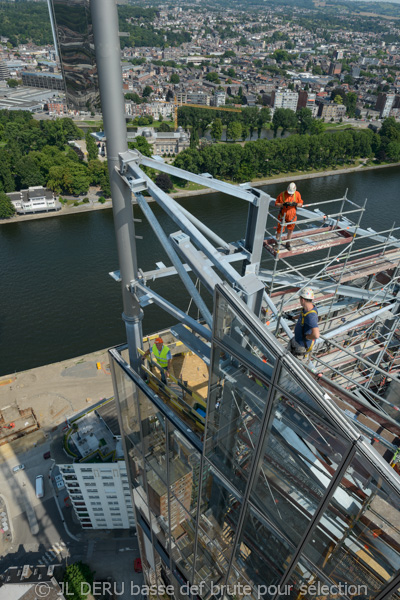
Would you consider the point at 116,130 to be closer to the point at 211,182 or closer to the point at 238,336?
the point at 211,182

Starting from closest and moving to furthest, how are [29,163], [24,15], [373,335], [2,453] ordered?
[373,335], [2,453], [29,163], [24,15]

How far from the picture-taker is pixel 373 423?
7.02 metres

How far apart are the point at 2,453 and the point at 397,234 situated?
42.4 metres

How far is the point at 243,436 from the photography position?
5.37 metres

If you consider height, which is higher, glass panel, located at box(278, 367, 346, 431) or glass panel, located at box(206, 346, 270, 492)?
glass panel, located at box(278, 367, 346, 431)

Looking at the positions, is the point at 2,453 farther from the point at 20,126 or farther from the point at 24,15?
the point at 24,15

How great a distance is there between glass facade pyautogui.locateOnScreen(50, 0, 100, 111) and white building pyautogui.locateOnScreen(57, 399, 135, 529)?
1439 centimetres

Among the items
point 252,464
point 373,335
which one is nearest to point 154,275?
point 252,464

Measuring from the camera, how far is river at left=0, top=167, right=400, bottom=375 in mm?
29469

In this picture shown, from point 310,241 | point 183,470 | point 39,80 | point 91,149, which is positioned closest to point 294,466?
point 183,470

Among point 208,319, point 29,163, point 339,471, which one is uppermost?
point 339,471

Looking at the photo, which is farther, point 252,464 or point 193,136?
point 193,136

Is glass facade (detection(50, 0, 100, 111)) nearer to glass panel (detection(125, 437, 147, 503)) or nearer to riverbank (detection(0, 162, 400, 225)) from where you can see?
glass panel (detection(125, 437, 147, 503))

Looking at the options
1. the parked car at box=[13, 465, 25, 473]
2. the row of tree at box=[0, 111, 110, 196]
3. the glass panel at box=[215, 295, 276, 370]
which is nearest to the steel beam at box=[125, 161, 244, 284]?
the glass panel at box=[215, 295, 276, 370]
